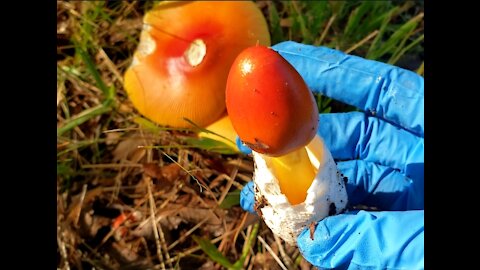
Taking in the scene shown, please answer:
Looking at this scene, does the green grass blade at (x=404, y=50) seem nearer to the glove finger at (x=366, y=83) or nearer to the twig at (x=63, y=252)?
the glove finger at (x=366, y=83)

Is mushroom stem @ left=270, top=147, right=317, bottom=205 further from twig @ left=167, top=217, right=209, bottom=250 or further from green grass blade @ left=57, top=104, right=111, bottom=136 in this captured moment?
green grass blade @ left=57, top=104, right=111, bottom=136

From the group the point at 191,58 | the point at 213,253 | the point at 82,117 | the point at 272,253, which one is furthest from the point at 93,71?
the point at 272,253

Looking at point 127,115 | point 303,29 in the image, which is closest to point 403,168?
point 303,29

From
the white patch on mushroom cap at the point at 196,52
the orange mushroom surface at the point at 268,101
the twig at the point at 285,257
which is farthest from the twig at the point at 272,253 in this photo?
the orange mushroom surface at the point at 268,101

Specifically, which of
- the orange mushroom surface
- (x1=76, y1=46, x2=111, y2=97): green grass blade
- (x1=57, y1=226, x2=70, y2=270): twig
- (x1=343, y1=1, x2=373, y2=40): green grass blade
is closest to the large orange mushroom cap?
(x1=76, y1=46, x2=111, y2=97): green grass blade

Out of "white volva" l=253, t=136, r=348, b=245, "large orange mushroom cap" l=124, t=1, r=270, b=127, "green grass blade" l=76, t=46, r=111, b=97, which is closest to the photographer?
"white volva" l=253, t=136, r=348, b=245

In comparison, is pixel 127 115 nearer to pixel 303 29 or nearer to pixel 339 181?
pixel 303 29
